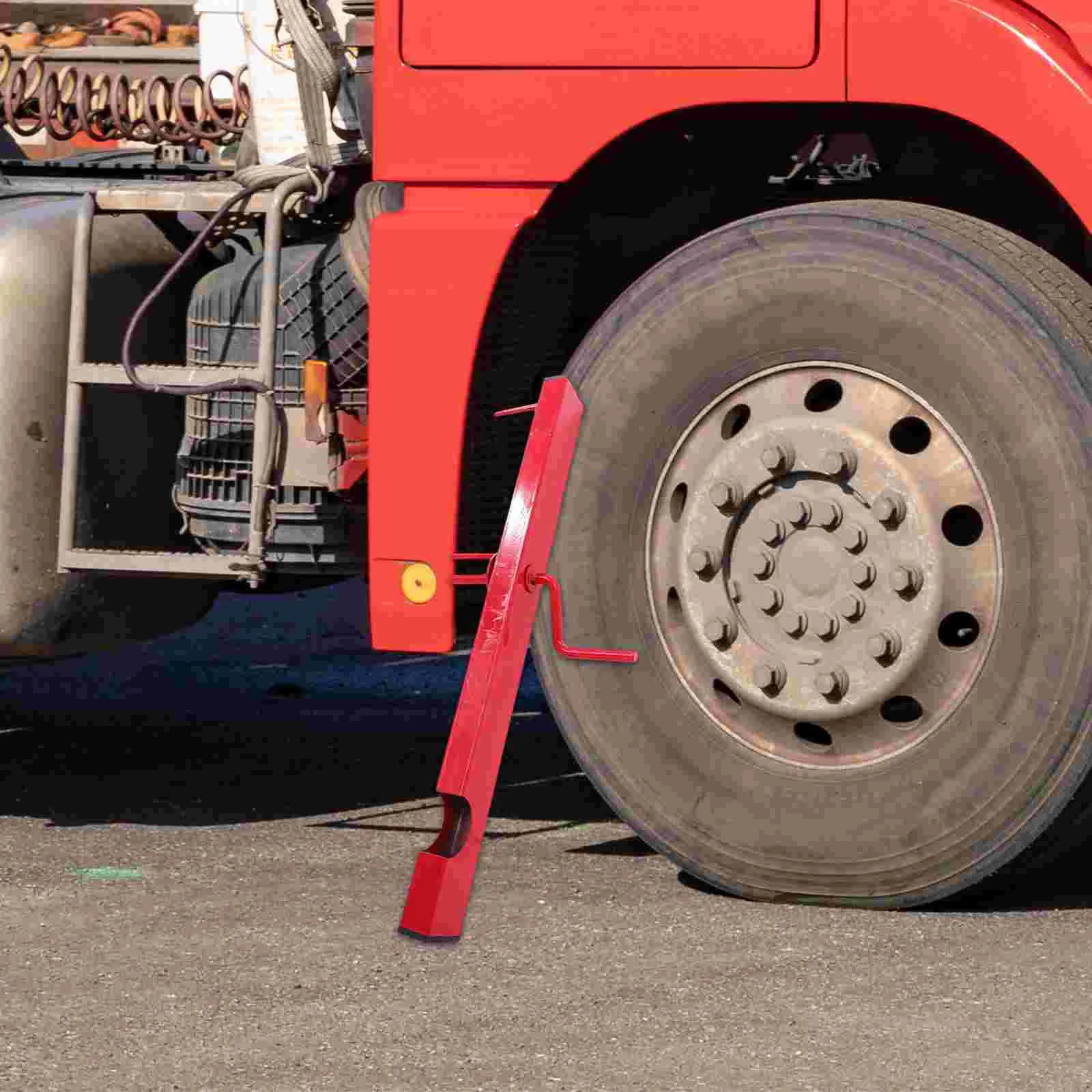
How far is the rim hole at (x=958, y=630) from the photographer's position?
3.94 meters

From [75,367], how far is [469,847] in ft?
4.34

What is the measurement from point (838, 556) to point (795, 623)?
12 cm

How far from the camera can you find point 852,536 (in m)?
A: 3.93

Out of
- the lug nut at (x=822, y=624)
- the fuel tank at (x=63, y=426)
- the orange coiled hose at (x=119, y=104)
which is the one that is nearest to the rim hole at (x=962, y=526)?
the lug nut at (x=822, y=624)

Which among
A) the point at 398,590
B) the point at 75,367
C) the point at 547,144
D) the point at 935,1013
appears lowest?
the point at 935,1013

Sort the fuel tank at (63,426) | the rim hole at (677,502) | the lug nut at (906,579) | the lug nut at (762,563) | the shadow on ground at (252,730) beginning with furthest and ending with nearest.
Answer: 1. the shadow on ground at (252,730)
2. the fuel tank at (63,426)
3. the rim hole at (677,502)
4. the lug nut at (762,563)
5. the lug nut at (906,579)

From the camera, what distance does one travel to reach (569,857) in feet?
14.8

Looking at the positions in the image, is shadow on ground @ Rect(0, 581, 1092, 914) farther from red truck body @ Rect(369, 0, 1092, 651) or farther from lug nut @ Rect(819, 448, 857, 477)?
red truck body @ Rect(369, 0, 1092, 651)

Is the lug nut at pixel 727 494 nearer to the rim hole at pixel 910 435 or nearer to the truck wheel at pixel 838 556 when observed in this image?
the truck wheel at pixel 838 556

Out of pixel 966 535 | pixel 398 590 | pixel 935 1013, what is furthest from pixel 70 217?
pixel 935 1013

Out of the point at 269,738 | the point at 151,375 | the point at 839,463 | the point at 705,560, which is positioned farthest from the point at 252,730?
the point at 839,463

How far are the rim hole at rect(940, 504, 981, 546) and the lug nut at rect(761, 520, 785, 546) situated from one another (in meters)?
0.25

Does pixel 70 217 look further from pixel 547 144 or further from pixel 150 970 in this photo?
pixel 150 970

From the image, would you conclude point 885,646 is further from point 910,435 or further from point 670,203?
point 670,203
